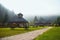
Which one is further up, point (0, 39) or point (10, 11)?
point (10, 11)

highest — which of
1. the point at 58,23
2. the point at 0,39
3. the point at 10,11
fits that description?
the point at 10,11

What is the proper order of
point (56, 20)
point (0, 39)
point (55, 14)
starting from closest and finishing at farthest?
1. point (55, 14)
2. point (56, 20)
3. point (0, 39)

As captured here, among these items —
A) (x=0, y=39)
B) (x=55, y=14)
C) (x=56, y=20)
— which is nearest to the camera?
(x=55, y=14)

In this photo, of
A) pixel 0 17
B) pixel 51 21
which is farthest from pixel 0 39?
pixel 51 21

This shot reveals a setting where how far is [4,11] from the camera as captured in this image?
4.98m

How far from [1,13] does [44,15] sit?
108cm

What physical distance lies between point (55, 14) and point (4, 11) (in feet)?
4.21

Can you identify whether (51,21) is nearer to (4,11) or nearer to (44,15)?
(44,15)

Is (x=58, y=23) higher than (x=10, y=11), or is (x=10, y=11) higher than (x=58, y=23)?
(x=10, y=11)

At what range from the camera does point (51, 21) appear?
520 cm

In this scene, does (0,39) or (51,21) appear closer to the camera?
(51,21)

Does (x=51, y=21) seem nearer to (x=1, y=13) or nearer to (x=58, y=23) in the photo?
(x=58, y=23)

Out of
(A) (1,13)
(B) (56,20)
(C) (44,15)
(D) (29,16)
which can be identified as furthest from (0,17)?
(B) (56,20)

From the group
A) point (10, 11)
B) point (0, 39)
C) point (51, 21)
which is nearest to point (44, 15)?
point (51, 21)
